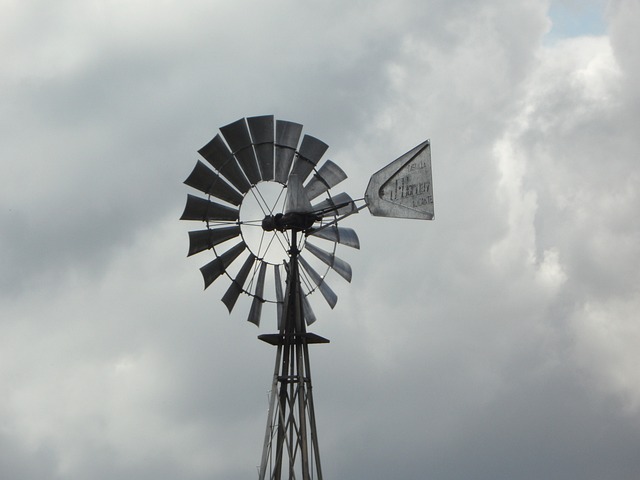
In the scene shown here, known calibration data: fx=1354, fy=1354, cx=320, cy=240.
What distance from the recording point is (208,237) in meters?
28.8

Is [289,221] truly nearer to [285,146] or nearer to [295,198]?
[295,198]

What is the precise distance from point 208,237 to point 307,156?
2939 mm

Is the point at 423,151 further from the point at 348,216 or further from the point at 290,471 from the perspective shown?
the point at 290,471

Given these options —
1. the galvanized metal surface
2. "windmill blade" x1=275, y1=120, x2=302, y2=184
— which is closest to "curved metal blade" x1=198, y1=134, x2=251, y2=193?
"windmill blade" x1=275, y1=120, x2=302, y2=184

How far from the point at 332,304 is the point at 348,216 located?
7.22ft

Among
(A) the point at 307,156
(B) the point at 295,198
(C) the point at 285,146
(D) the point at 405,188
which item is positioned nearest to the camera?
(D) the point at 405,188

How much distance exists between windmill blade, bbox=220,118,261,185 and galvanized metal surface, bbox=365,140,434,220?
266 centimetres

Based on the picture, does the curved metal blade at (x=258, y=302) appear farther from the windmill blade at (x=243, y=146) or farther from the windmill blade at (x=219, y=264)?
the windmill blade at (x=243, y=146)

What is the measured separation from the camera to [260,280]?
2936 cm

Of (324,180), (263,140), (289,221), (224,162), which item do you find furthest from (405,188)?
(224,162)

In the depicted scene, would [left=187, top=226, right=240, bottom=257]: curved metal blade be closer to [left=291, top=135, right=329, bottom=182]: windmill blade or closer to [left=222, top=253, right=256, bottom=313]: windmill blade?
[left=222, top=253, right=256, bottom=313]: windmill blade

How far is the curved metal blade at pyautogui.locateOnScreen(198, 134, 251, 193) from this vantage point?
1120 inches

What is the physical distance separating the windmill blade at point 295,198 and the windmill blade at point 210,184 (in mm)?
1126

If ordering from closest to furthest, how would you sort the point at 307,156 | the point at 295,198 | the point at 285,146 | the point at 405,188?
the point at 405,188 → the point at 295,198 → the point at 285,146 → the point at 307,156
